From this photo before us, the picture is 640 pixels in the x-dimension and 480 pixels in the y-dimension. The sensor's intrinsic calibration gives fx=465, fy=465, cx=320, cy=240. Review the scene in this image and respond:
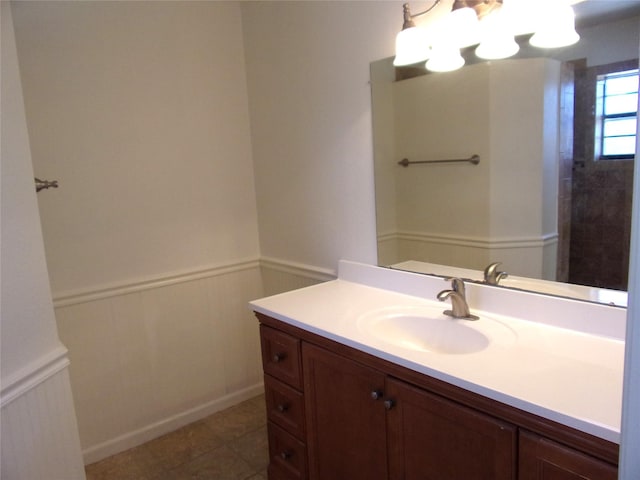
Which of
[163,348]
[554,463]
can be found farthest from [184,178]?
[554,463]

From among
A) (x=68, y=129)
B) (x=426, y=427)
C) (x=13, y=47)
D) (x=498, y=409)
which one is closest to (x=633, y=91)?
(x=498, y=409)

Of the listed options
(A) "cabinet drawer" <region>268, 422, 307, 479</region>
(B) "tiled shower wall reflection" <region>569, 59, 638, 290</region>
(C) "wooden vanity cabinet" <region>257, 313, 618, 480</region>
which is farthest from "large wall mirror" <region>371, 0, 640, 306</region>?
(A) "cabinet drawer" <region>268, 422, 307, 479</region>

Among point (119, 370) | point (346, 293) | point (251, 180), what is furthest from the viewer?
point (251, 180)

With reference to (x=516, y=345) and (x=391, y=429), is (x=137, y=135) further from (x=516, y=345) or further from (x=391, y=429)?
(x=516, y=345)

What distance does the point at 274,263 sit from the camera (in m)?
2.58

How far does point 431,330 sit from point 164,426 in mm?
1564

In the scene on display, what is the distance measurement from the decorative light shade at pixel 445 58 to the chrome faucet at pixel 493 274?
2.31 ft

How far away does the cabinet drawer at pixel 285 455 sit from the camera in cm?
171

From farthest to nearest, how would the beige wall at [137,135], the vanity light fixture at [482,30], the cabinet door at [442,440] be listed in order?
the beige wall at [137,135]
the vanity light fixture at [482,30]
the cabinet door at [442,440]

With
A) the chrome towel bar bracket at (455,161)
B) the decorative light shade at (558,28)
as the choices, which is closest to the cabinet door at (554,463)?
the chrome towel bar bracket at (455,161)

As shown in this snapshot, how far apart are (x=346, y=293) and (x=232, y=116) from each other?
121cm

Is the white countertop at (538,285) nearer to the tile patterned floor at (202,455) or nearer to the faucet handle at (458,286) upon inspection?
the faucet handle at (458,286)

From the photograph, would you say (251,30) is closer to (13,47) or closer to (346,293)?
(13,47)

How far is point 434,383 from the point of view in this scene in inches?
46.4
